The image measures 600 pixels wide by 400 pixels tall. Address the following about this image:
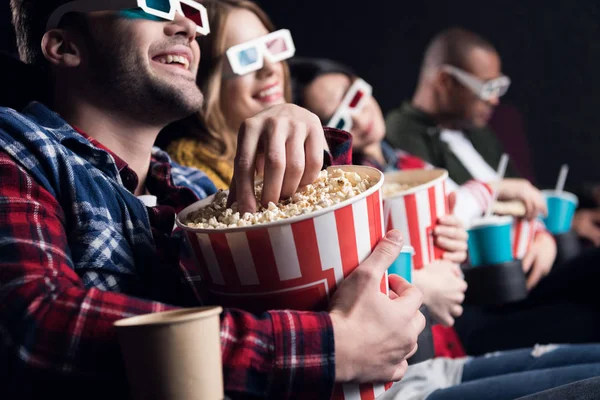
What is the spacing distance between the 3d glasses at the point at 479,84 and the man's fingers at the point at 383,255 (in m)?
2.39

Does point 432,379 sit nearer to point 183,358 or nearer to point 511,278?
point 511,278

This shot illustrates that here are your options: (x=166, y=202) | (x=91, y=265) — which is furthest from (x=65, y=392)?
(x=166, y=202)

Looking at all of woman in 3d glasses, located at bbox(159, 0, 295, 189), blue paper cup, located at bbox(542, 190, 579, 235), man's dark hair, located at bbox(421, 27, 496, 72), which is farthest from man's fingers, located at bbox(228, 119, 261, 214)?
man's dark hair, located at bbox(421, 27, 496, 72)

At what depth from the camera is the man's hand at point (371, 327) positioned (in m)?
0.71

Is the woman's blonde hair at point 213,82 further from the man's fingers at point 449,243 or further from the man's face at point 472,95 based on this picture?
the man's face at point 472,95

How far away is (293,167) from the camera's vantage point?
0.81 meters

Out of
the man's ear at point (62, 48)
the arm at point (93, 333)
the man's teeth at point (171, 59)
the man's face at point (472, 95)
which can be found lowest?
the man's face at point (472, 95)

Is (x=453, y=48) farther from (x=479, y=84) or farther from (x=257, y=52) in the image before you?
(x=257, y=52)

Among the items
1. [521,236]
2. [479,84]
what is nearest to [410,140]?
[479,84]

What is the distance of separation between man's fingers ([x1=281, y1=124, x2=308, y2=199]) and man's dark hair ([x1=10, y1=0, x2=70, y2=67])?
0.58 metres

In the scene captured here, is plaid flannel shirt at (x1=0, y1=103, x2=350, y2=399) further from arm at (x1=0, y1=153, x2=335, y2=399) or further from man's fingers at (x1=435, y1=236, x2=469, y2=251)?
man's fingers at (x1=435, y1=236, x2=469, y2=251)

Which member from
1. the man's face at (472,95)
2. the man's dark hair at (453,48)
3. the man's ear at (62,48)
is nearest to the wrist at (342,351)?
the man's ear at (62,48)

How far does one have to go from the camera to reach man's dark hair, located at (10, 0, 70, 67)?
115 centimetres

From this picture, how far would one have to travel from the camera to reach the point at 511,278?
1553mm
